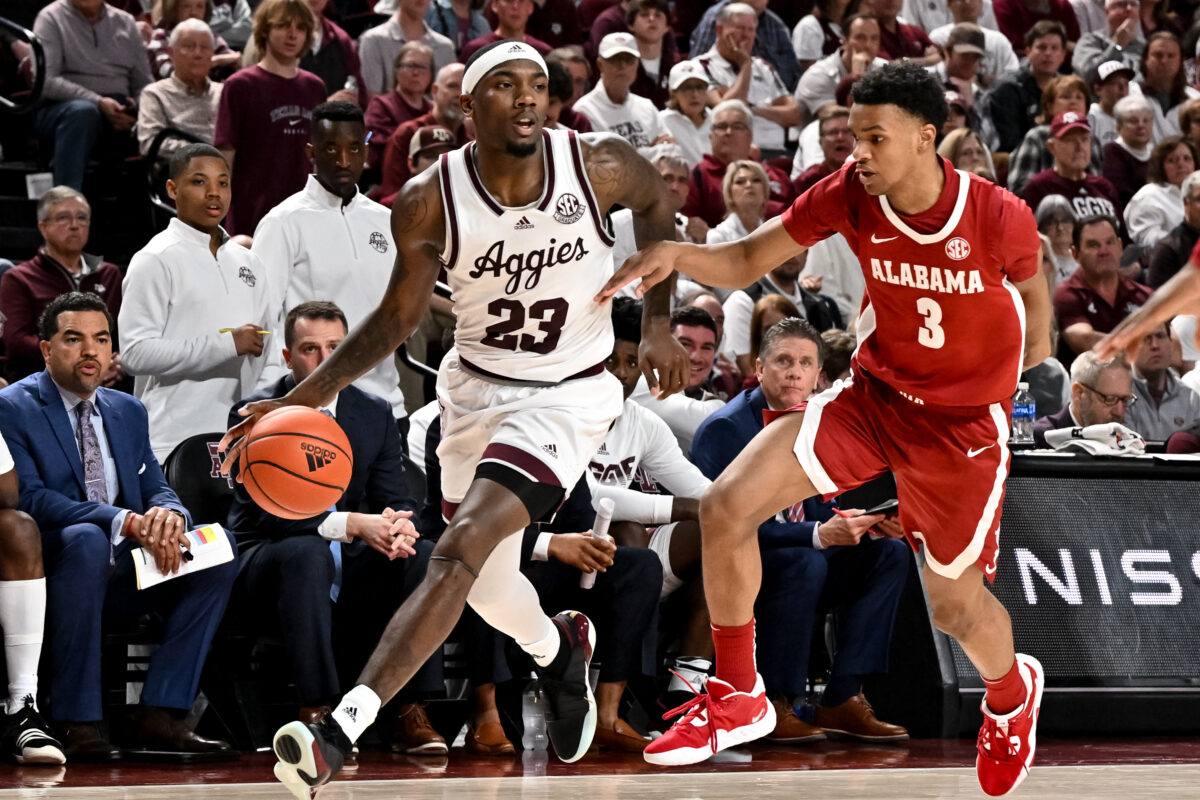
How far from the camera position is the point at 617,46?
35.0 feet

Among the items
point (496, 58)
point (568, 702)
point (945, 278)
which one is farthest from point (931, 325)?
point (568, 702)

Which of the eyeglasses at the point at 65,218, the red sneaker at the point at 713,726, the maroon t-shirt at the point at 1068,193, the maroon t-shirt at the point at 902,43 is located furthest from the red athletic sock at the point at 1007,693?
the maroon t-shirt at the point at 902,43

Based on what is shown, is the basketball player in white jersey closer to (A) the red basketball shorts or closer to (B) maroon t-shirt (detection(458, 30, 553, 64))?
(A) the red basketball shorts

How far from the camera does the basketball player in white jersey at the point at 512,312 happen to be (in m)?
4.81

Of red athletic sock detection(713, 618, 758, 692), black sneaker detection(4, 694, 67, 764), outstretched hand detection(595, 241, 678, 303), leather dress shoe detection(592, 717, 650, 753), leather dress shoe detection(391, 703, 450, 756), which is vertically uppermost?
outstretched hand detection(595, 241, 678, 303)

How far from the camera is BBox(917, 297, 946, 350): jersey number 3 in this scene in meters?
4.68

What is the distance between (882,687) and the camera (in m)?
6.93

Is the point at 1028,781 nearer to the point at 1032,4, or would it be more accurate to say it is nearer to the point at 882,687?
the point at 882,687

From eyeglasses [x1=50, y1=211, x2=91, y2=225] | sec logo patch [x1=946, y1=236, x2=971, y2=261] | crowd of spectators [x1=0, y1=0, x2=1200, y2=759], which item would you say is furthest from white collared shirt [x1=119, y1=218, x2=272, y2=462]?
sec logo patch [x1=946, y1=236, x2=971, y2=261]

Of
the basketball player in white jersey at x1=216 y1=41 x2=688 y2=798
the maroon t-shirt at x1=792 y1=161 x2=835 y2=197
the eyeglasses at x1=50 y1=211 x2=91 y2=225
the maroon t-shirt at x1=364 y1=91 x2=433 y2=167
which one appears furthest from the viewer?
the maroon t-shirt at x1=792 y1=161 x2=835 y2=197

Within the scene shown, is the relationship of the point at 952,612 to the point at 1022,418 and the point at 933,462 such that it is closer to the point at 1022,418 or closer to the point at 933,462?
the point at 933,462

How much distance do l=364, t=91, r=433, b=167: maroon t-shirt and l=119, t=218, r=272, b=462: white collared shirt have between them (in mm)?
2824

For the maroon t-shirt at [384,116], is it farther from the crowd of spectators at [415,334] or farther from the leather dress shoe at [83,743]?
the leather dress shoe at [83,743]

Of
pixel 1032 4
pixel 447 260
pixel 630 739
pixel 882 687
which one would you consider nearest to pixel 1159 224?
pixel 1032 4
